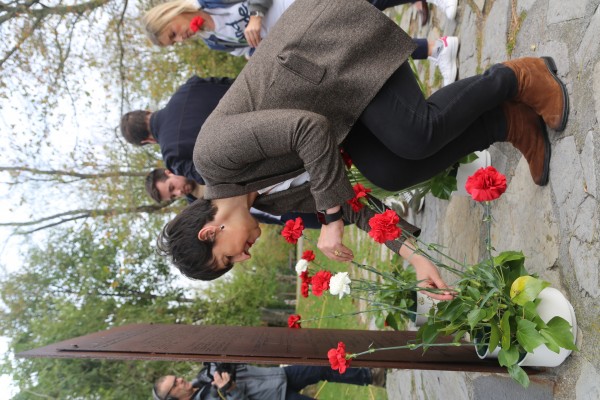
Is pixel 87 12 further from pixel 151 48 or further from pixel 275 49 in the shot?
pixel 275 49

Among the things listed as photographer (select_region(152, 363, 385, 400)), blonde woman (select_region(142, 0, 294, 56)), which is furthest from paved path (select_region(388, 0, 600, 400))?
photographer (select_region(152, 363, 385, 400))

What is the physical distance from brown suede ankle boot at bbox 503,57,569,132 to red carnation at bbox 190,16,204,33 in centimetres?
193

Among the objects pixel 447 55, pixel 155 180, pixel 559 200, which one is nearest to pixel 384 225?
pixel 559 200

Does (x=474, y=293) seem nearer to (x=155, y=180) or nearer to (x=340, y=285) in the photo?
(x=340, y=285)

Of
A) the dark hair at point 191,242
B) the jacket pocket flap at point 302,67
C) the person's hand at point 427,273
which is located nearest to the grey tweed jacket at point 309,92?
the jacket pocket flap at point 302,67

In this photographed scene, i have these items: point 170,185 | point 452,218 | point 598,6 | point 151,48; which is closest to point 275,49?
point 598,6

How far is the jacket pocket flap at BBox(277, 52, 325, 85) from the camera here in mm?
1714

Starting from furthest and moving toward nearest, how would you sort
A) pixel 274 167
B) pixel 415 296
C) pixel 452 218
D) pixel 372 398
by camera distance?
pixel 372 398 < pixel 452 218 < pixel 415 296 < pixel 274 167

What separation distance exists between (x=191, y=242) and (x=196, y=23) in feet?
5.46

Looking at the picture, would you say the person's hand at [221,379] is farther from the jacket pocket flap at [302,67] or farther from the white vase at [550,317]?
the jacket pocket flap at [302,67]

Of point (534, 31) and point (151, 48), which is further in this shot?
point (151, 48)

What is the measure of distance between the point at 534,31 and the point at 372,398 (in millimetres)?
3618

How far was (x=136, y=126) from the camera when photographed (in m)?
3.56

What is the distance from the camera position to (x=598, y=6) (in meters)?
1.78
